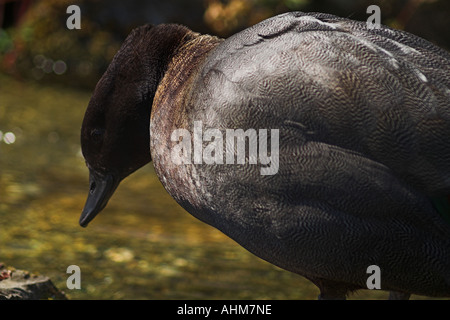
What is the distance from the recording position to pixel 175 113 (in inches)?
119

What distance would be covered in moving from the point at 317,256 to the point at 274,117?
0.50 m

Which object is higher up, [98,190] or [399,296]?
[98,190]

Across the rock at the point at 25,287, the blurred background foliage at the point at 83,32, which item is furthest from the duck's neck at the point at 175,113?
the blurred background foliage at the point at 83,32

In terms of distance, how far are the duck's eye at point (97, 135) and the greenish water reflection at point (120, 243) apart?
775 millimetres

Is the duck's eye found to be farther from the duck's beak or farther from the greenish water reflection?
the greenish water reflection

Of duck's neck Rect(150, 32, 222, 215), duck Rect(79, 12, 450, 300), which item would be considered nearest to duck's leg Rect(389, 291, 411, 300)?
duck Rect(79, 12, 450, 300)

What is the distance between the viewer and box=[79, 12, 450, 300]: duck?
2.63m

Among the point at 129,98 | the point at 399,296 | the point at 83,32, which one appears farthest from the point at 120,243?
the point at 83,32

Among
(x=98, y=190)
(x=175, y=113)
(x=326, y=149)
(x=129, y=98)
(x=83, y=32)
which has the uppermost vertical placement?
(x=83, y=32)

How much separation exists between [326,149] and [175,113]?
2.11 feet

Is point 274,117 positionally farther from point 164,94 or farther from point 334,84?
point 164,94

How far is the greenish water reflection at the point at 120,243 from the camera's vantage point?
3988mm

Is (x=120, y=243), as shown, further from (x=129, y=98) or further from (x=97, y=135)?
(x=129, y=98)

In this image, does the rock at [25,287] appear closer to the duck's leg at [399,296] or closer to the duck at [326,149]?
the duck at [326,149]
